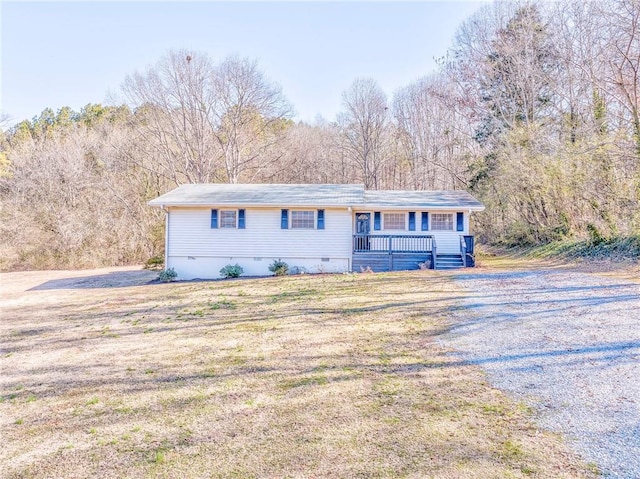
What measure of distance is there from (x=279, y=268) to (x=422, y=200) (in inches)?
259

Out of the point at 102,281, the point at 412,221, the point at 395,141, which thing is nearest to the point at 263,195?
the point at 412,221

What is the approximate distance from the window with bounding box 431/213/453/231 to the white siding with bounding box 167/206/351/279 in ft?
11.9

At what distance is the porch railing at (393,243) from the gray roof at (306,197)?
1.27 m

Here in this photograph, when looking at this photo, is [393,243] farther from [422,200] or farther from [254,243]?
[254,243]

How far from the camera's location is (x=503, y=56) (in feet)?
64.4

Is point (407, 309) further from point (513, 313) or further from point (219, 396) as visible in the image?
point (219, 396)

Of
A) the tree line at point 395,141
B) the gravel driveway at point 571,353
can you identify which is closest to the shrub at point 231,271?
the gravel driveway at point 571,353

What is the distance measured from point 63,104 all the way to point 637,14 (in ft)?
123

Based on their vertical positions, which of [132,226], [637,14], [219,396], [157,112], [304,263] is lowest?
[219,396]

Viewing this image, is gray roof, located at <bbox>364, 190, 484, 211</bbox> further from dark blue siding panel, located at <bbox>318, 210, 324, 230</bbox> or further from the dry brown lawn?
the dry brown lawn

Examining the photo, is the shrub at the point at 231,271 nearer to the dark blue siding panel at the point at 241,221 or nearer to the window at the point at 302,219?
the dark blue siding panel at the point at 241,221

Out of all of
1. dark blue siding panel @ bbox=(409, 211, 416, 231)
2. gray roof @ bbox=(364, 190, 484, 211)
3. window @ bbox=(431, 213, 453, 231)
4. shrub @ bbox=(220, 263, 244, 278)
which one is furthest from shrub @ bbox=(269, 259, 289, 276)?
window @ bbox=(431, 213, 453, 231)

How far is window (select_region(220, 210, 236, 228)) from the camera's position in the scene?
14.1 m

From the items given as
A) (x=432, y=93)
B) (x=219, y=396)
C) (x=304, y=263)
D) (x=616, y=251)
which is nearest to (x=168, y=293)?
(x=304, y=263)
